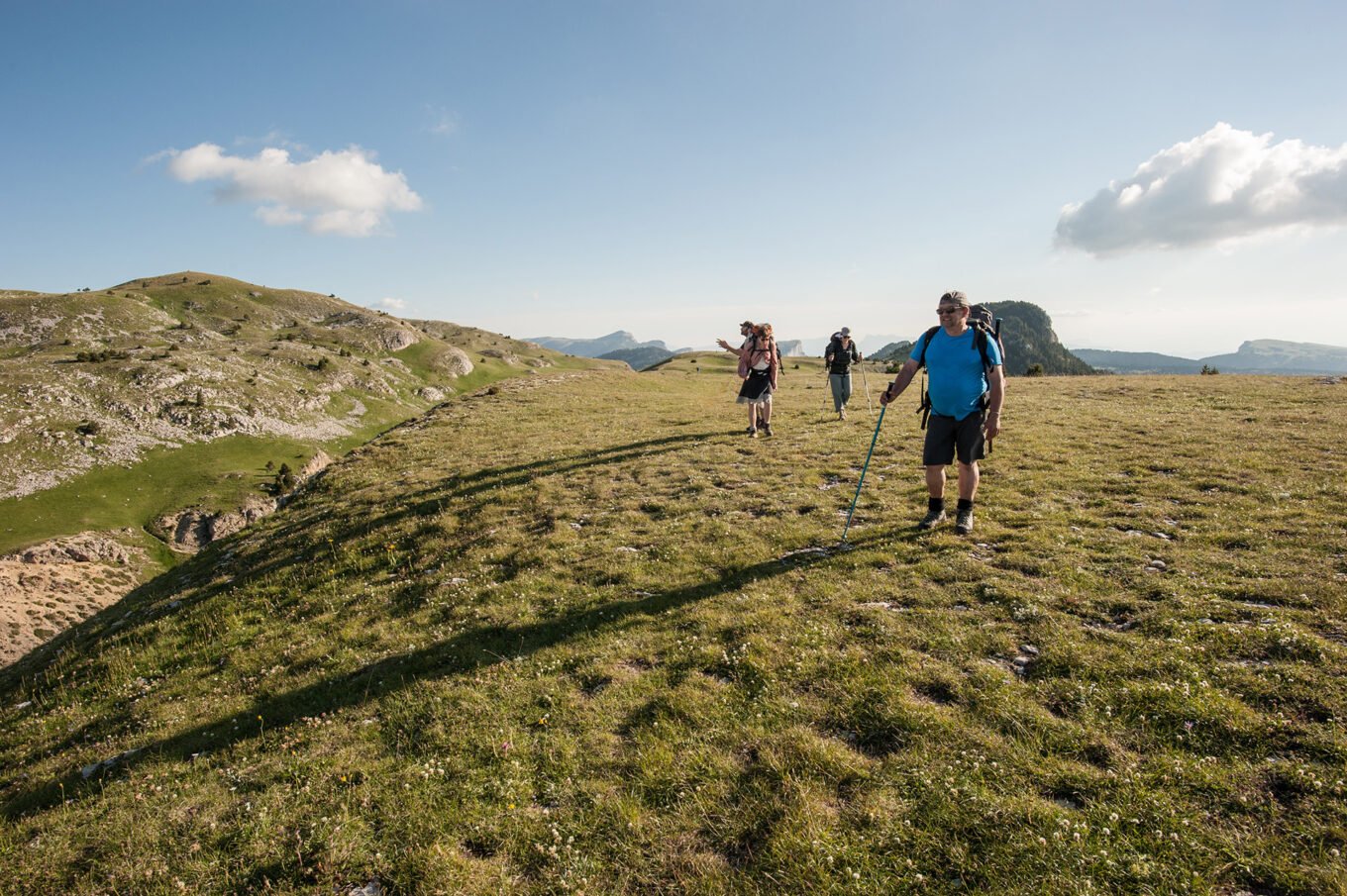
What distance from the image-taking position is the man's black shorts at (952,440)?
40.4 ft

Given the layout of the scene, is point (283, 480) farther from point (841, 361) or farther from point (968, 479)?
point (968, 479)

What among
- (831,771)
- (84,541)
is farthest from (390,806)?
(84,541)

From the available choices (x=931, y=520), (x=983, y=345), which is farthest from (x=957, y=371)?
(x=931, y=520)

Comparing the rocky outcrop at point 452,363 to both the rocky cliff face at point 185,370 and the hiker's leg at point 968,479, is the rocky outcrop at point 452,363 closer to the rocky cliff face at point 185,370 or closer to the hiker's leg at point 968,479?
the rocky cliff face at point 185,370

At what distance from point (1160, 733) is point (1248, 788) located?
0.86 m

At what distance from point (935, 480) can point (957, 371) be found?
8.92 ft

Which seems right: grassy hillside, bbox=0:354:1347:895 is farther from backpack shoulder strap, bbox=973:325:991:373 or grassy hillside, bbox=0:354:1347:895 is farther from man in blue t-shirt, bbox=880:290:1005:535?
backpack shoulder strap, bbox=973:325:991:373

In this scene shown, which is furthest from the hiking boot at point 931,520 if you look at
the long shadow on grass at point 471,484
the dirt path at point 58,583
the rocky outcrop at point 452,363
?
the rocky outcrop at point 452,363

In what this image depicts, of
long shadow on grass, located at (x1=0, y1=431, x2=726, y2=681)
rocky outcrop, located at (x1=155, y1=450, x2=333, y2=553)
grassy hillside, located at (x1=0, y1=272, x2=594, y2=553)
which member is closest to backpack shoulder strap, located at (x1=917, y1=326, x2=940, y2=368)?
long shadow on grass, located at (x1=0, y1=431, x2=726, y2=681)

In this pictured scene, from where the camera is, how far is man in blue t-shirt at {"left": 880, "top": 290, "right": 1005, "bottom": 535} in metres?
12.0

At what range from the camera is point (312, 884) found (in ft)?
19.1

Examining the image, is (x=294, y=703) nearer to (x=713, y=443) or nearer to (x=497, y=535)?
(x=497, y=535)

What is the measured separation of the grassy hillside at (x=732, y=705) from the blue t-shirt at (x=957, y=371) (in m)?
3.13

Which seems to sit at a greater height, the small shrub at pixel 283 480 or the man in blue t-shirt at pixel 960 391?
the man in blue t-shirt at pixel 960 391
